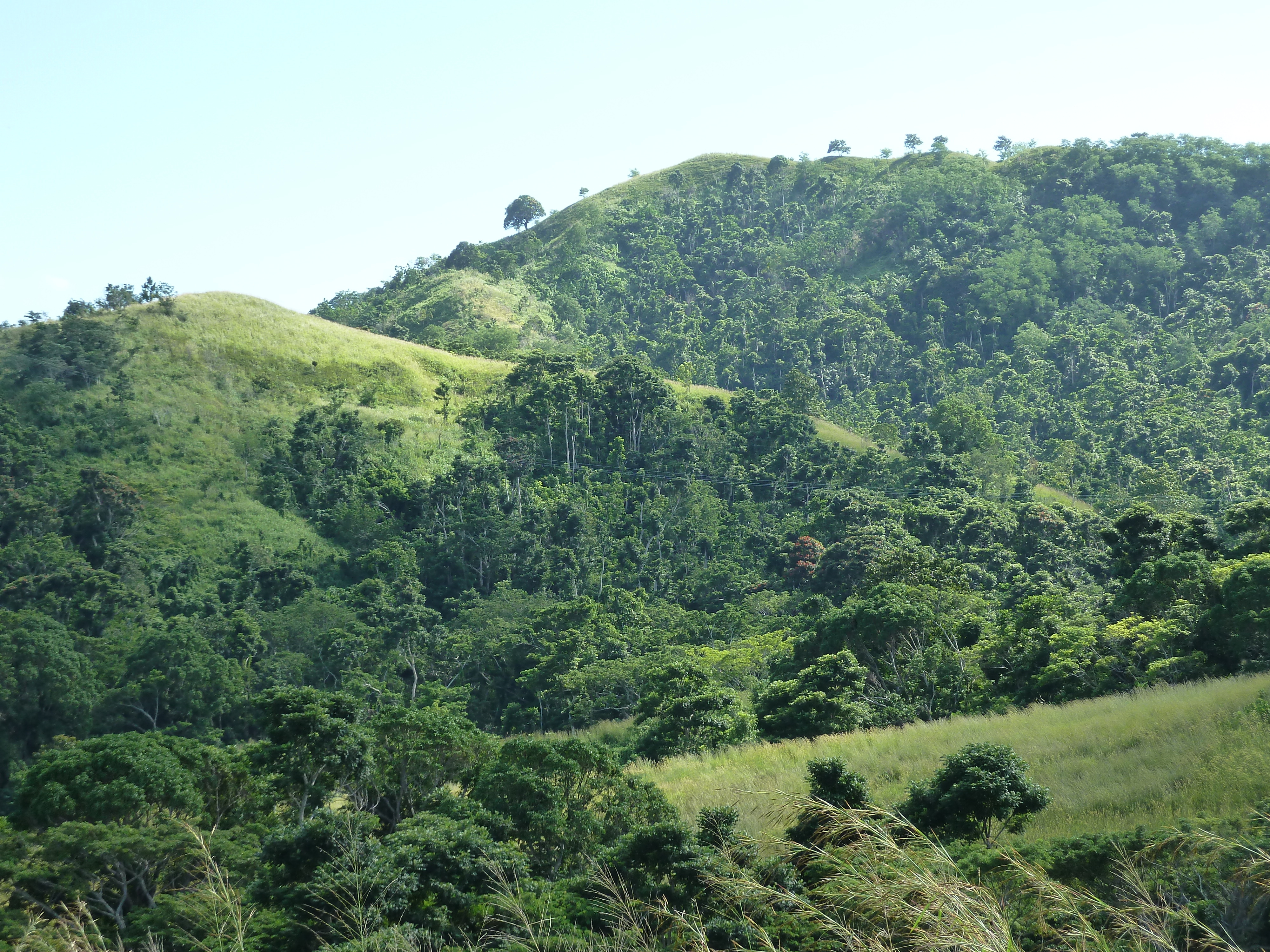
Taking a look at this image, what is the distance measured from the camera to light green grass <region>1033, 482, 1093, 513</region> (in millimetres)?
86250

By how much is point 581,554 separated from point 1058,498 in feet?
133

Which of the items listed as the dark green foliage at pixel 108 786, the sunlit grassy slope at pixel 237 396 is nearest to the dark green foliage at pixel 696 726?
the dark green foliage at pixel 108 786

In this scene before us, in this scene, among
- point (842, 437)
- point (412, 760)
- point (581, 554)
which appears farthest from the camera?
point (842, 437)

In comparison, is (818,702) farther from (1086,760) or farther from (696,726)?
(1086,760)

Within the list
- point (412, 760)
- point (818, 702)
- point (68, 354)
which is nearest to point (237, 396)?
point (68, 354)

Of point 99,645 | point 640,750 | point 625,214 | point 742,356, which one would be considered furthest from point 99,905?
point 625,214

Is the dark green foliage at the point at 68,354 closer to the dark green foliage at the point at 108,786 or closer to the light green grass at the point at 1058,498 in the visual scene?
the dark green foliage at the point at 108,786

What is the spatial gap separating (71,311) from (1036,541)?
75.7m

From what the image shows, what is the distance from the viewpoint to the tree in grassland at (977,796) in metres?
17.8

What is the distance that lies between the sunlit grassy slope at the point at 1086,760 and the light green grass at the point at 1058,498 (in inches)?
2309

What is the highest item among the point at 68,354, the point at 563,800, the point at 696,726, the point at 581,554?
the point at 68,354

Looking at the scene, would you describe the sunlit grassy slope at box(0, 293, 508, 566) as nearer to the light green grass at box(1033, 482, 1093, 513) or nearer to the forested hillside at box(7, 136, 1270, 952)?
the forested hillside at box(7, 136, 1270, 952)

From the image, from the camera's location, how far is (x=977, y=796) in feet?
58.3

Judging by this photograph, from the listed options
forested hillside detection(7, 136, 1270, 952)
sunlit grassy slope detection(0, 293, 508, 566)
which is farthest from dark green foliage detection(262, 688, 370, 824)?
Result: sunlit grassy slope detection(0, 293, 508, 566)
